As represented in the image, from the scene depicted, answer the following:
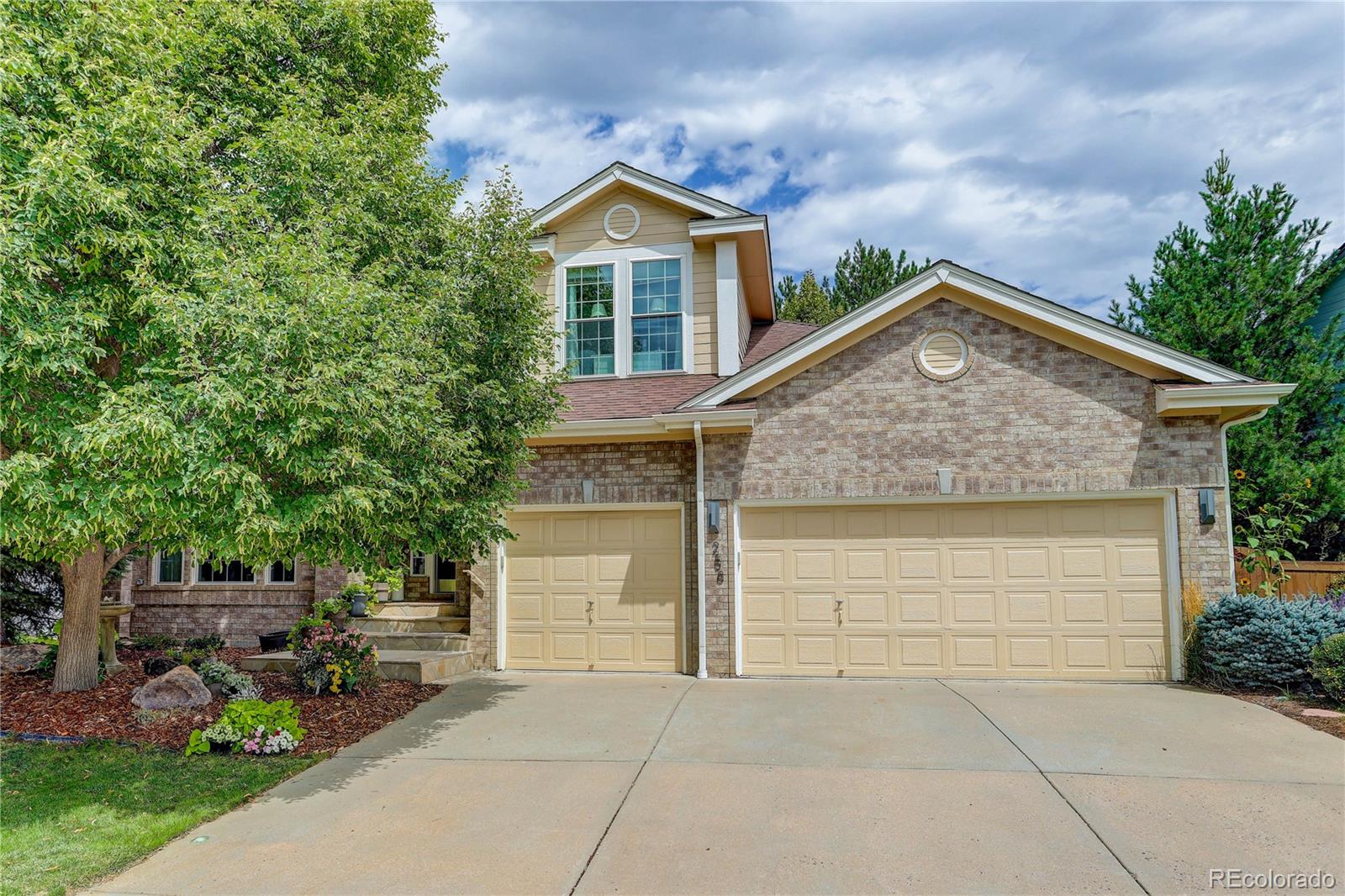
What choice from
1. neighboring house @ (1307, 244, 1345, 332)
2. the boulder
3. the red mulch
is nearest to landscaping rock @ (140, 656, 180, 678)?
the red mulch

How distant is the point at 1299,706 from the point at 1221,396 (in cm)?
328

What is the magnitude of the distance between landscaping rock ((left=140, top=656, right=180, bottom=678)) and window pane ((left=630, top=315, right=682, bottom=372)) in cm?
702

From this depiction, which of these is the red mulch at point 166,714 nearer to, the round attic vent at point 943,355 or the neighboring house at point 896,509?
A: the neighboring house at point 896,509

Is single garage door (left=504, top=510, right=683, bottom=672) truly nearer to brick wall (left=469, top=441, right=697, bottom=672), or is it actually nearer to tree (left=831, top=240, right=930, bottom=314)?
brick wall (left=469, top=441, right=697, bottom=672)

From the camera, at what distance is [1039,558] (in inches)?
372

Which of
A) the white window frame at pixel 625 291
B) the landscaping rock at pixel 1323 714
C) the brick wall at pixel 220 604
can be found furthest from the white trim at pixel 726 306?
the landscaping rock at pixel 1323 714

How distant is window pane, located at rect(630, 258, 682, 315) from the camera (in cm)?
1169

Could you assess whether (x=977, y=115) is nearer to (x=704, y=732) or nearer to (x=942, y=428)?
(x=942, y=428)

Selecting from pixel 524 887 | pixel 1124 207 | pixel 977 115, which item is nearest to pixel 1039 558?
pixel 977 115

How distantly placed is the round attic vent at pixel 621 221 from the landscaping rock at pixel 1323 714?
9.90m

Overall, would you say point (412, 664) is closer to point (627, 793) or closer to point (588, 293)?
point (627, 793)

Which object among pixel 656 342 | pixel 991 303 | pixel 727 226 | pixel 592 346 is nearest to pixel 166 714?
pixel 592 346

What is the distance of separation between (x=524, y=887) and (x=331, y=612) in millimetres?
8589

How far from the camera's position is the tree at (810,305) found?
2217cm
